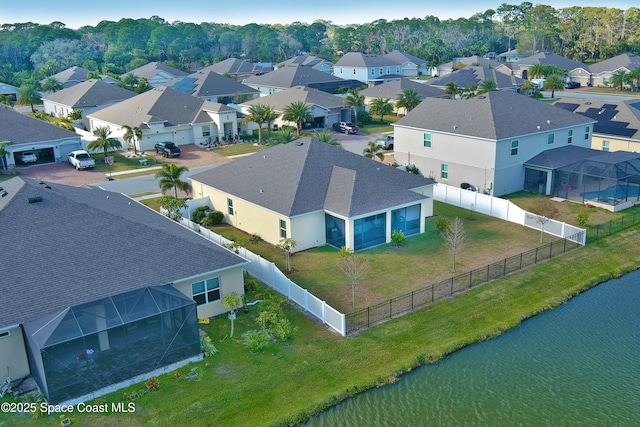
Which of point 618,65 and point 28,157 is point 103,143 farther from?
point 618,65

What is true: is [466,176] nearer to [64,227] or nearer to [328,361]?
[328,361]

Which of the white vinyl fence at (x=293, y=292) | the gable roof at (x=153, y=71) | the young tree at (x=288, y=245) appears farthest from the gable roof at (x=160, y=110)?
the gable roof at (x=153, y=71)

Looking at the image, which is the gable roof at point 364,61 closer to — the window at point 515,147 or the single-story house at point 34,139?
the single-story house at point 34,139

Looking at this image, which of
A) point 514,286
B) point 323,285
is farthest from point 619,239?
point 323,285

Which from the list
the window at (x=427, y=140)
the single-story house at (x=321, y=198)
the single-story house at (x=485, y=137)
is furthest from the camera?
the window at (x=427, y=140)

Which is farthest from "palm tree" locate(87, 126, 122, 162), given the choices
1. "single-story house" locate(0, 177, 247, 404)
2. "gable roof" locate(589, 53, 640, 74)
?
"gable roof" locate(589, 53, 640, 74)

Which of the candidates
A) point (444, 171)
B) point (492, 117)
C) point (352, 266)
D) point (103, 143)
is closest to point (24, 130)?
point (103, 143)

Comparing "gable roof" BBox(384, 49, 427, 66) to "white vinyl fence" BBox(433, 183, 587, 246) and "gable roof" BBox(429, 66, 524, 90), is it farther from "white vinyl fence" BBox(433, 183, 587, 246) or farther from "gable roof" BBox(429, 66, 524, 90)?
"white vinyl fence" BBox(433, 183, 587, 246)
